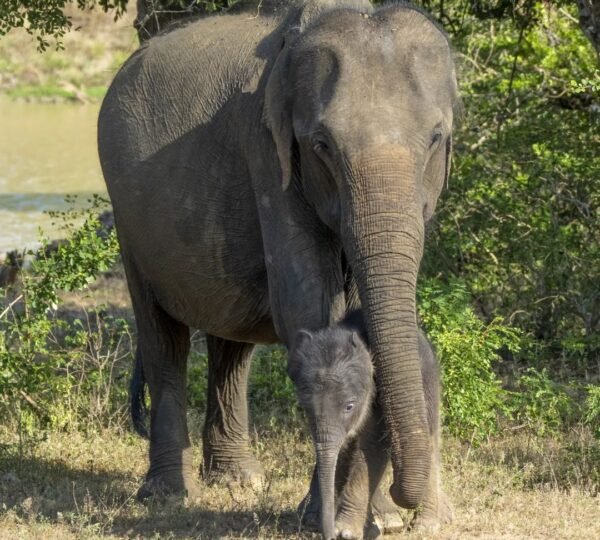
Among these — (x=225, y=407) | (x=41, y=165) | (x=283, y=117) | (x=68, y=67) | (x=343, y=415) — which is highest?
(x=68, y=67)

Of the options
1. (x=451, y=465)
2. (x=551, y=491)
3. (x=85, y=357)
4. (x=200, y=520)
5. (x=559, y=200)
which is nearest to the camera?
(x=200, y=520)

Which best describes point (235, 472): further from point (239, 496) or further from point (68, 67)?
point (68, 67)

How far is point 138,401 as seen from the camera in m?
8.31

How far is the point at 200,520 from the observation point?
6.75 m

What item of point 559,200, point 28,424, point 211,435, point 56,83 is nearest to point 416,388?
point 211,435

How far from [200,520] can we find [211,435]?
Answer: 141cm

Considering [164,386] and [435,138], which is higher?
[435,138]

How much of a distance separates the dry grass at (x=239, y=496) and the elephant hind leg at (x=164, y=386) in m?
0.21

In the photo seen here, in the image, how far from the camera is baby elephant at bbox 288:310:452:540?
18.0ft

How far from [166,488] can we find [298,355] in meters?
2.11

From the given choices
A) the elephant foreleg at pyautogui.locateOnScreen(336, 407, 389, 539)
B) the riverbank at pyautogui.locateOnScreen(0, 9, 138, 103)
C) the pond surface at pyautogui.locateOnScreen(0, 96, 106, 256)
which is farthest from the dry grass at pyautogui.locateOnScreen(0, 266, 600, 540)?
the riverbank at pyautogui.locateOnScreen(0, 9, 138, 103)

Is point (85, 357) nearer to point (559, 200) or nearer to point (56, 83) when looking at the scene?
point (559, 200)

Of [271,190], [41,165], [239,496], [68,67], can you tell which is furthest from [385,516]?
[68,67]

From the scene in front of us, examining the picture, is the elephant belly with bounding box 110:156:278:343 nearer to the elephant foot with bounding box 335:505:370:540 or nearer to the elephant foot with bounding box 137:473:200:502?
the elephant foot with bounding box 137:473:200:502
